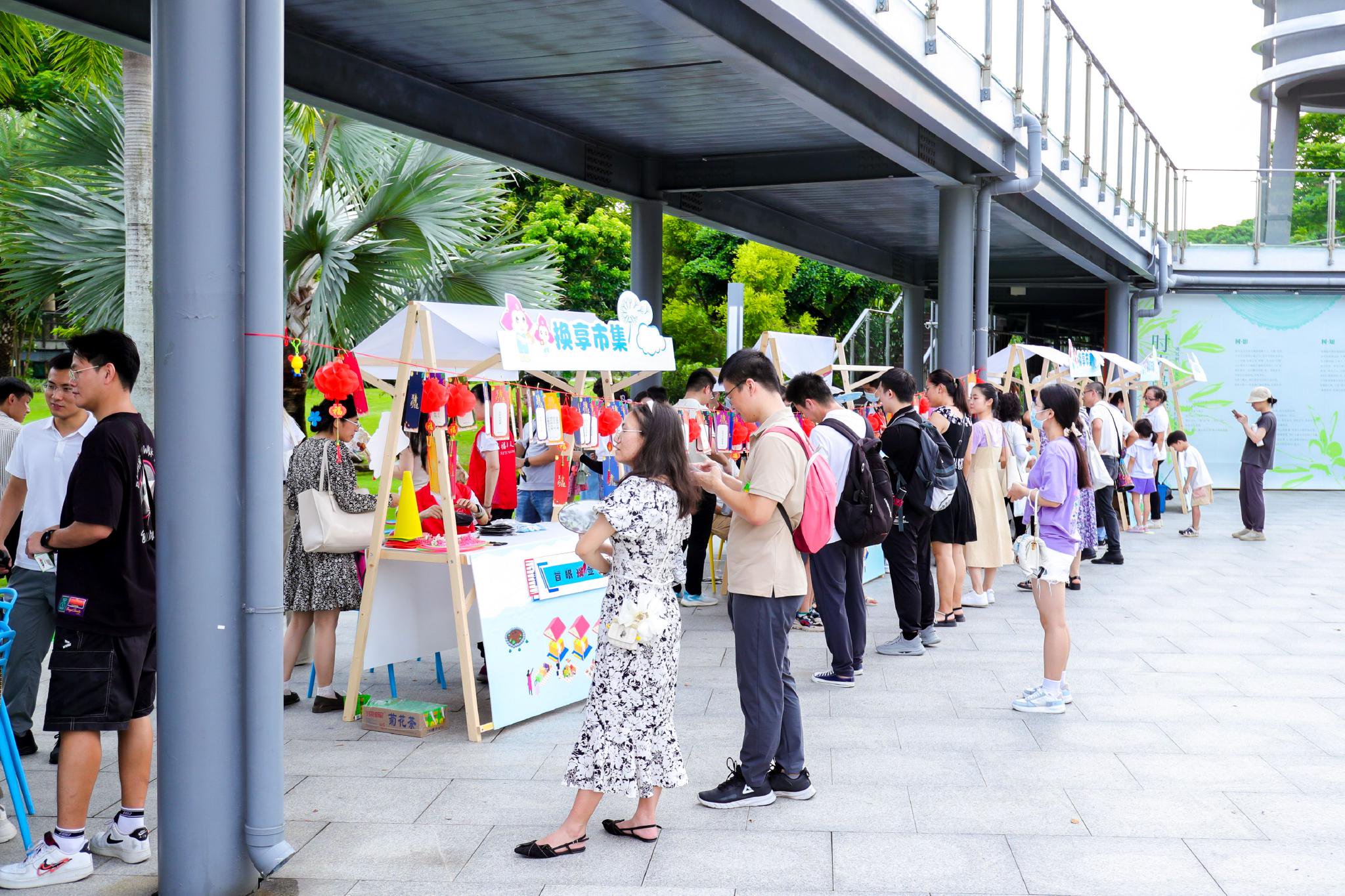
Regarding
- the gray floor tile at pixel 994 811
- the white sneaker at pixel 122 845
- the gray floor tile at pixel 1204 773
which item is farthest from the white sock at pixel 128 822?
the gray floor tile at pixel 1204 773

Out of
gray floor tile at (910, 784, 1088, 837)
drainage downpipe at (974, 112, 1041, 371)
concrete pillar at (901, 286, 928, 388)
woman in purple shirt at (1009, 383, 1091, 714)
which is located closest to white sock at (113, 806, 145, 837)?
gray floor tile at (910, 784, 1088, 837)

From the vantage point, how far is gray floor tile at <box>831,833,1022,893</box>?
12.3ft

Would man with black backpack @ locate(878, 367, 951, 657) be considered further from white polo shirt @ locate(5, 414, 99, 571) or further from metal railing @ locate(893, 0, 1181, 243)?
white polo shirt @ locate(5, 414, 99, 571)

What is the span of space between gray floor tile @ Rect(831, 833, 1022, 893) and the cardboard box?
2.18m

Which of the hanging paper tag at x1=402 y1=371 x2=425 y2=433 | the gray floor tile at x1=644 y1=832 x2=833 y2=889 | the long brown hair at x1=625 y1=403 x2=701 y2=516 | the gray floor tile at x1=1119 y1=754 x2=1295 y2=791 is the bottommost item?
the gray floor tile at x1=644 y1=832 x2=833 y2=889

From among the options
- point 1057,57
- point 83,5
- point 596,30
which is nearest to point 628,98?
point 596,30

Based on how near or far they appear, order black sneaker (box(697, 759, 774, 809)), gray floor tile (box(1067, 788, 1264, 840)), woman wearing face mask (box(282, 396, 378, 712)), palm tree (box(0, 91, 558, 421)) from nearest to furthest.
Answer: gray floor tile (box(1067, 788, 1264, 840))
black sneaker (box(697, 759, 774, 809))
woman wearing face mask (box(282, 396, 378, 712))
palm tree (box(0, 91, 558, 421))

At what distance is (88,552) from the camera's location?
3.80 m

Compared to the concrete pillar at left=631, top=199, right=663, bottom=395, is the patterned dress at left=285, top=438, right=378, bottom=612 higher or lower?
lower

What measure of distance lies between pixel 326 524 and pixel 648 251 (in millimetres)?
7265

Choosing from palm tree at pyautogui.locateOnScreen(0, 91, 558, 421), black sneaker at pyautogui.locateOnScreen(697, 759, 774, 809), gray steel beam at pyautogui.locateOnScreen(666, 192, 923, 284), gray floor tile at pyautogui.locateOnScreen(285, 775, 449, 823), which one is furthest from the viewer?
gray steel beam at pyautogui.locateOnScreen(666, 192, 923, 284)

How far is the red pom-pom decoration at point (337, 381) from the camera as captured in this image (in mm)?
5324

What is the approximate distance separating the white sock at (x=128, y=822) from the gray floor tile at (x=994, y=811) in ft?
9.18

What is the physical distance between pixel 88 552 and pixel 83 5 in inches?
156
